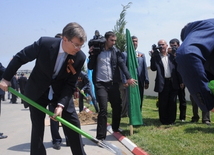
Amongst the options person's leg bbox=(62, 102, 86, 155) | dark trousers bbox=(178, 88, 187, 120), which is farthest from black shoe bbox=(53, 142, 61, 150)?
dark trousers bbox=(178, 88, 187, 120)

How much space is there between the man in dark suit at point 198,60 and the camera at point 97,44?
12.8ft

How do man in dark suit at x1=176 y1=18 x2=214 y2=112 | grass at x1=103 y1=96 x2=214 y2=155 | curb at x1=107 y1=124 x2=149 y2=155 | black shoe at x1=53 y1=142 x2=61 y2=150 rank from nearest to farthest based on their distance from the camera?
man in dark suit at x1=176 y1=18 x2=214 y2=112 → grass at x1=103 y1=96 x2=214 y2=155 → curb at x1=107 y1=124 x2=149 y2=155 → black shoe at x1=53 y1=142 x2=61 y2=150

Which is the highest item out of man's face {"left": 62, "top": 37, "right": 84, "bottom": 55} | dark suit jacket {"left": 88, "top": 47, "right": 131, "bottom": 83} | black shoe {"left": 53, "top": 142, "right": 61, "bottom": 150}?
man's face {"left": 62, "top": 37, "right": 84, "bottom": 55}

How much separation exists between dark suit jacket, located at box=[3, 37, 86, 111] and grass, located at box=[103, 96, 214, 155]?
173 centimetres

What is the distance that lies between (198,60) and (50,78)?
226cm

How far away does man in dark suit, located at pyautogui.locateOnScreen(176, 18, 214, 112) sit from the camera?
164cm

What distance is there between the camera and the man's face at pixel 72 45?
10.4 feet

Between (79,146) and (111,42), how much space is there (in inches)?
105

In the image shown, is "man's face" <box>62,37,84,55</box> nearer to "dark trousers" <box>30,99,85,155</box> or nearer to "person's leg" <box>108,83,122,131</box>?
"dark trousers" <box>30,99,85,155</box>

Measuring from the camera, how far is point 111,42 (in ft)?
19.1

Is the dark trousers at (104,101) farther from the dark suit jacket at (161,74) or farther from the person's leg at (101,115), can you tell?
the dark suit jacket at (161,74)

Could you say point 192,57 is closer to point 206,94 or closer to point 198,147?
point 206,94

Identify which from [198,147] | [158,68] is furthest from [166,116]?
[198,147]

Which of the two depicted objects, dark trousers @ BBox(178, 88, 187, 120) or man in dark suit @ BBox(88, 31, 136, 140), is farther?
dark trousers @ BBox(178, 88, 187, 120)
